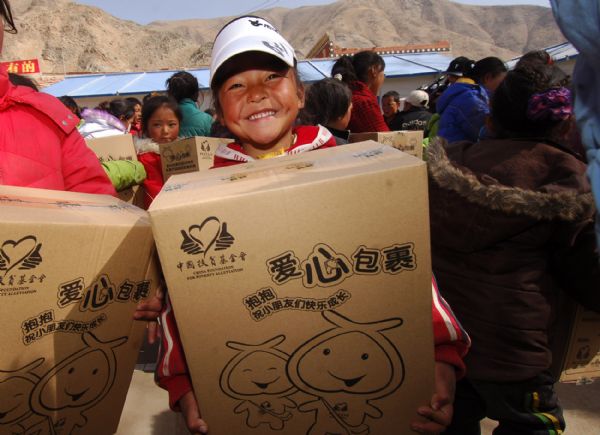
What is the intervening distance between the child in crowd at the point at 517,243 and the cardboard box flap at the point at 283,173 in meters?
0.56

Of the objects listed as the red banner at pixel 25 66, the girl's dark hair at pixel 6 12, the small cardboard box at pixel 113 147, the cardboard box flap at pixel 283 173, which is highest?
the red banner at pixel 25 66

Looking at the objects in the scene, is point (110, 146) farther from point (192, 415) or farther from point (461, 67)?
point (461, 67)

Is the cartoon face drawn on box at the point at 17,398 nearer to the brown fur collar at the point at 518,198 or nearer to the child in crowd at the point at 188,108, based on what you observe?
→ the brown fur collar at the point at 518,198

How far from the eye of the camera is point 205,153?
2738mm

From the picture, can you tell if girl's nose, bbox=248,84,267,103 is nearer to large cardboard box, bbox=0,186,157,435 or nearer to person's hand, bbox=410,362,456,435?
large cardboard box, bbox=0,186,157,435

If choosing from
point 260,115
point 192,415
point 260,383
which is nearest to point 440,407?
point 260,383

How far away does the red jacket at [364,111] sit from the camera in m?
3.30

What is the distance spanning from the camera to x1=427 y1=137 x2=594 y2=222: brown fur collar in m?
1.28

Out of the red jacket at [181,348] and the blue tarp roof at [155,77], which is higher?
the blue tarp roof at [155,77]

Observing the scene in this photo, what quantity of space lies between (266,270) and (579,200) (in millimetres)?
985

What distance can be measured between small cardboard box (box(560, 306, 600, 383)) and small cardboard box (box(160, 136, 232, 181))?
6.48 ft

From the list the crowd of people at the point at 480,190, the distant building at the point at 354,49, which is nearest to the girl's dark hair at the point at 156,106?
the crowd of people at the point at 480,190

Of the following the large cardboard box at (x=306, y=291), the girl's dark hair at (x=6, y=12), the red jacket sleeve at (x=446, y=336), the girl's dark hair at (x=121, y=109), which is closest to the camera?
the large cardboard box at (x=306, y=291)

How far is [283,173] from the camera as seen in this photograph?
88 cm
